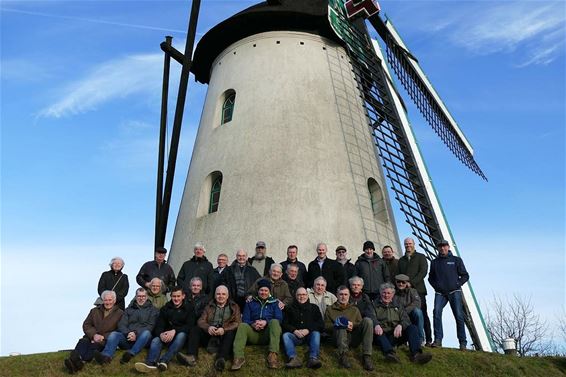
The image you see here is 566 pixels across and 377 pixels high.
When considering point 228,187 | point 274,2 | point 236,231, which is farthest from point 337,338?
point 274,2

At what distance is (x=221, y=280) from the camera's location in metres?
8.34

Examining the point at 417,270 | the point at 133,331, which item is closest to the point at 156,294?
the point at 133,331

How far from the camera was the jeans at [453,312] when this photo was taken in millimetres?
8336

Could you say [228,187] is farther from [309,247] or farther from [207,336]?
[207,336]

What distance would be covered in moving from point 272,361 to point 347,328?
1.06 metres

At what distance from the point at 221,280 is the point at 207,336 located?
3.47ft

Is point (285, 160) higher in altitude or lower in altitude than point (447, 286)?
higher

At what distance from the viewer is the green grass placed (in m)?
7.09

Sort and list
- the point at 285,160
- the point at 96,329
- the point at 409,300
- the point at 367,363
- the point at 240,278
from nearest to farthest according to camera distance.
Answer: the point at 367,363
the point at 96,329
the point at 409,300
the point at 240,278
the point at 285,160

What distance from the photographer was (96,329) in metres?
7.75

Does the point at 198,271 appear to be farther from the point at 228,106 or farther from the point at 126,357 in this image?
the point at 228,106

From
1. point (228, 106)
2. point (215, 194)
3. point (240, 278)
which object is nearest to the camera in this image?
point (240, 278)

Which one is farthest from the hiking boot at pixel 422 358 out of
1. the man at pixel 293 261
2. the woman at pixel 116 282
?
the woman at pixel 116 282

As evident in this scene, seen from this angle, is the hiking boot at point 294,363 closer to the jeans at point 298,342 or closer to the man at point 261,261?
the jeans at point 298,342
